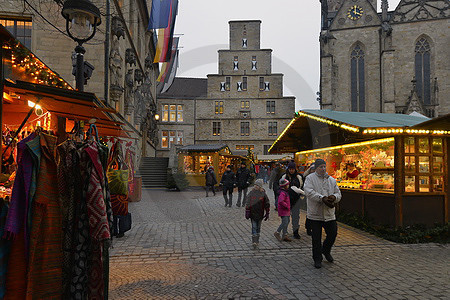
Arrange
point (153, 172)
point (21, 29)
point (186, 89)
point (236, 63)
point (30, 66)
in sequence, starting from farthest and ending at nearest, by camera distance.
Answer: point (186, 89) → point (236, 63) → point (153, 172) → point (21, 29) → point (30, 66)

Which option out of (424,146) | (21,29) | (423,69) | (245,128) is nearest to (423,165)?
(424,146)

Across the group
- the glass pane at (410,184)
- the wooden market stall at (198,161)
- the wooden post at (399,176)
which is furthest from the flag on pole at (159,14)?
the glass pane at (410,184)

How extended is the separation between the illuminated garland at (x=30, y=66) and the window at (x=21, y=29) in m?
9.95

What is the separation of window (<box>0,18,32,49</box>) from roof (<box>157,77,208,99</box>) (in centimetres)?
3175

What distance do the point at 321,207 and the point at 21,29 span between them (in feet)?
45.3

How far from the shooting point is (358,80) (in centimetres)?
4166

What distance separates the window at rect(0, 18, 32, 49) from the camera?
44.3ft

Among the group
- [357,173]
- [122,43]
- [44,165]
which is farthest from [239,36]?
[44,165]

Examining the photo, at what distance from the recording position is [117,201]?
638 cm

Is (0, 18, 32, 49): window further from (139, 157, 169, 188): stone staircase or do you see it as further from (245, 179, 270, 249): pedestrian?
(139, 157, 169, 188): stone staircase

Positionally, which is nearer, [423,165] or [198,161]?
[423,165]

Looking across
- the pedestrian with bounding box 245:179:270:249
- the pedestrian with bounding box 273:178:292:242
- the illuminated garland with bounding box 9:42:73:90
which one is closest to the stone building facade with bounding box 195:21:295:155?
the pedestrian with bounding box 273:178:292:242

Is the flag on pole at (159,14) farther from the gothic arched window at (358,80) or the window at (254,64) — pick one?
the gothic arched window at (358,80)

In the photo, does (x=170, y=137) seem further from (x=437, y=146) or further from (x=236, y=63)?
(x=437, y=146)
